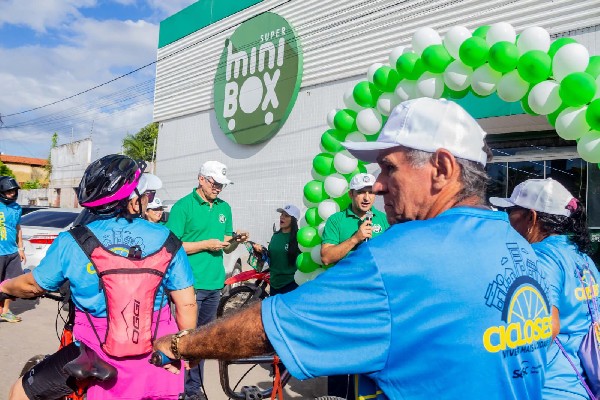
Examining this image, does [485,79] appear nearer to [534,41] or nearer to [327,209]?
[534,41]

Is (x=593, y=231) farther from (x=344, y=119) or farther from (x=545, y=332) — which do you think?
(x=545, y=332)

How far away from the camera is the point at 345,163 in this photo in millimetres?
5133

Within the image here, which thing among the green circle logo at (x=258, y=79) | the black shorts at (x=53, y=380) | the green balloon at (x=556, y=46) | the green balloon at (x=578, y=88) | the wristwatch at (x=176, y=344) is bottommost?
the black shorts at (x=53, y=380)

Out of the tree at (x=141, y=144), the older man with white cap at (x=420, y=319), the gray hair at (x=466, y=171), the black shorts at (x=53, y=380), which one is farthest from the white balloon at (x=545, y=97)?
the tree at (x=141, y=144)

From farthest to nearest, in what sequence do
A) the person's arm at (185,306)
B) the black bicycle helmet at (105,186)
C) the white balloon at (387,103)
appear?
the white balloon at (387,103) → the person's arm at (185,306) → the black bicycle helmet at (105,186)

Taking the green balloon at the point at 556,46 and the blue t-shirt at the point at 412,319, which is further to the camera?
the green balloon at the point at 556,46

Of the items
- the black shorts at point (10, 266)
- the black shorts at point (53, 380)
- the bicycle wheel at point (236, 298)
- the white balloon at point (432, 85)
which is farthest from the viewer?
the black shorts at point (10, 266)

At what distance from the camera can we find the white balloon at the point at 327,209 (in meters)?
5.29

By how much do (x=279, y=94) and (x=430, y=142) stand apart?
10.6 m

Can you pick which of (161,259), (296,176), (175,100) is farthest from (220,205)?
(175,100)

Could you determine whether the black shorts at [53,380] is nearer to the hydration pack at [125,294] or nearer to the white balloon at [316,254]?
the hydration pack at [125,294]

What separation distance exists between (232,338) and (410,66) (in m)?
3.72

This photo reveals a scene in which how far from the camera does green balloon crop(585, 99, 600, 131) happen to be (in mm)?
3439

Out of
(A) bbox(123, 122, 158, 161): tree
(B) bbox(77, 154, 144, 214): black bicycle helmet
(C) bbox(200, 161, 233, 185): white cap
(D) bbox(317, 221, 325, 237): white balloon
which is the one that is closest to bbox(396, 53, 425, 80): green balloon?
(D) bbox(317, 221, 325, 237): white balloon
